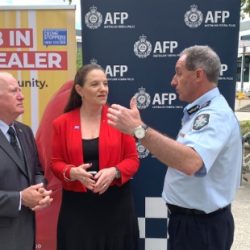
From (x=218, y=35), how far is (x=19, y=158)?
1.59m

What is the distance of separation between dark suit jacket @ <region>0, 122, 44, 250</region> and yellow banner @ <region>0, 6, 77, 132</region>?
2.61ft

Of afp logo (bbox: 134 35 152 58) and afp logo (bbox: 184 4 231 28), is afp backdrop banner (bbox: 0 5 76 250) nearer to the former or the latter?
afp logo (bbox: 134 35 152 58)

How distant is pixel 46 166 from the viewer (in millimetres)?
2967

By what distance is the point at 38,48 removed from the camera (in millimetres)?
2932

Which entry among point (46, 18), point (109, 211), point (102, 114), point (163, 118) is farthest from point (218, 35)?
point (109, 211)

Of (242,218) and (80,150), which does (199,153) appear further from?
(242,218)

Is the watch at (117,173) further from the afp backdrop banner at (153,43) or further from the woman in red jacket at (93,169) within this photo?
the afp backdrop banner at (153,43)

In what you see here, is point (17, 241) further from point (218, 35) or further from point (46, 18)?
point (218, 35)

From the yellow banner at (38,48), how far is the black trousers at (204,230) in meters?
1.45

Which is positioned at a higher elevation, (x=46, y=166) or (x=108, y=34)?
(x=108, y=34)

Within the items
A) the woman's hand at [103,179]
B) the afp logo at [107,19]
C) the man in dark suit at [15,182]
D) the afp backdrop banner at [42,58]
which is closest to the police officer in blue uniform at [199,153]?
the woman's hand at [103,179]

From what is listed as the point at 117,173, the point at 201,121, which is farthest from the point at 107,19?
the point at 201,121

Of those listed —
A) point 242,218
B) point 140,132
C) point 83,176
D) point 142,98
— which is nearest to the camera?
point 140,132

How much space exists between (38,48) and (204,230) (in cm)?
176
